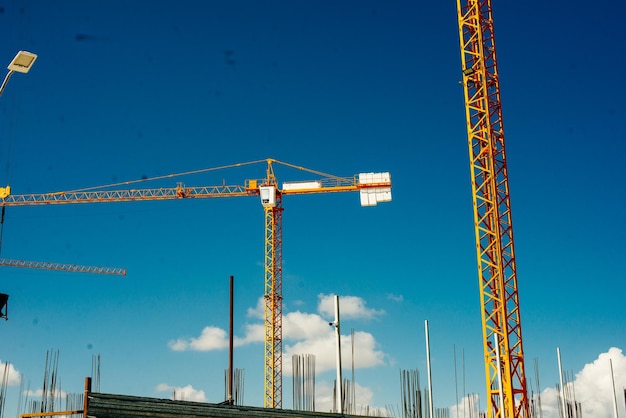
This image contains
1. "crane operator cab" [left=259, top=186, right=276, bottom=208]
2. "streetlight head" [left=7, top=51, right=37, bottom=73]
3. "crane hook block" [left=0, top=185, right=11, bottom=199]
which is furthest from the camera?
"crane hook block" [left=0, top=185, right=11, bottom=199]

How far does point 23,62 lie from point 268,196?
170ft

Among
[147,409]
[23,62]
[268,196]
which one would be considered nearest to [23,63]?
[23,62]

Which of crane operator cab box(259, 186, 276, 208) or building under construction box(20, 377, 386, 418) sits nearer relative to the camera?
building under construction box(20, 377, 386, 418)

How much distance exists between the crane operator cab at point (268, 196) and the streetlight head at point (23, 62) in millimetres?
51090

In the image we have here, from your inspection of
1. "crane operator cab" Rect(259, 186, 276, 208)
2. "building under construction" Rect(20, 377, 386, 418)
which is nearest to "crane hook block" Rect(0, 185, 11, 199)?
"crane operator cab" Rect(259, 186, 276, 208)

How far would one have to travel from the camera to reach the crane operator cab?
69.8m

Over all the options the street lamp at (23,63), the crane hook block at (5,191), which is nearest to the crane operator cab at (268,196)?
the crane hook block at (5,191)

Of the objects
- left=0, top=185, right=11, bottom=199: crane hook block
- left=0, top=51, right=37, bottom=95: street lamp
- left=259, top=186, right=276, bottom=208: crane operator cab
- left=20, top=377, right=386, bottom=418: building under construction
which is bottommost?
left=20, top=377, right=386, bottom=418: building under construction

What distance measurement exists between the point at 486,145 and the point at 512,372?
41.5ft

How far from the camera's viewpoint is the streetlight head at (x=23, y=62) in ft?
60.6

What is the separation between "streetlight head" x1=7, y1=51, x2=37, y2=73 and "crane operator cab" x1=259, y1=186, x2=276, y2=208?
51.1 metres

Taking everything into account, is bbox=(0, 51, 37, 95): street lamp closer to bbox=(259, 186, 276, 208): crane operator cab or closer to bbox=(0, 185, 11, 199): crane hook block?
bbox=(259, 186, 276, 208): crane operator cab

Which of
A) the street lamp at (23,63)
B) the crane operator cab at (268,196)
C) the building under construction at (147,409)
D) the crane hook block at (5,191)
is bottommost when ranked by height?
the building under construction at (147,409)

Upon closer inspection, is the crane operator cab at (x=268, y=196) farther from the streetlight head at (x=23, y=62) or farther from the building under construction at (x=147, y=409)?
the streetlight head at (x=23, y=62)
